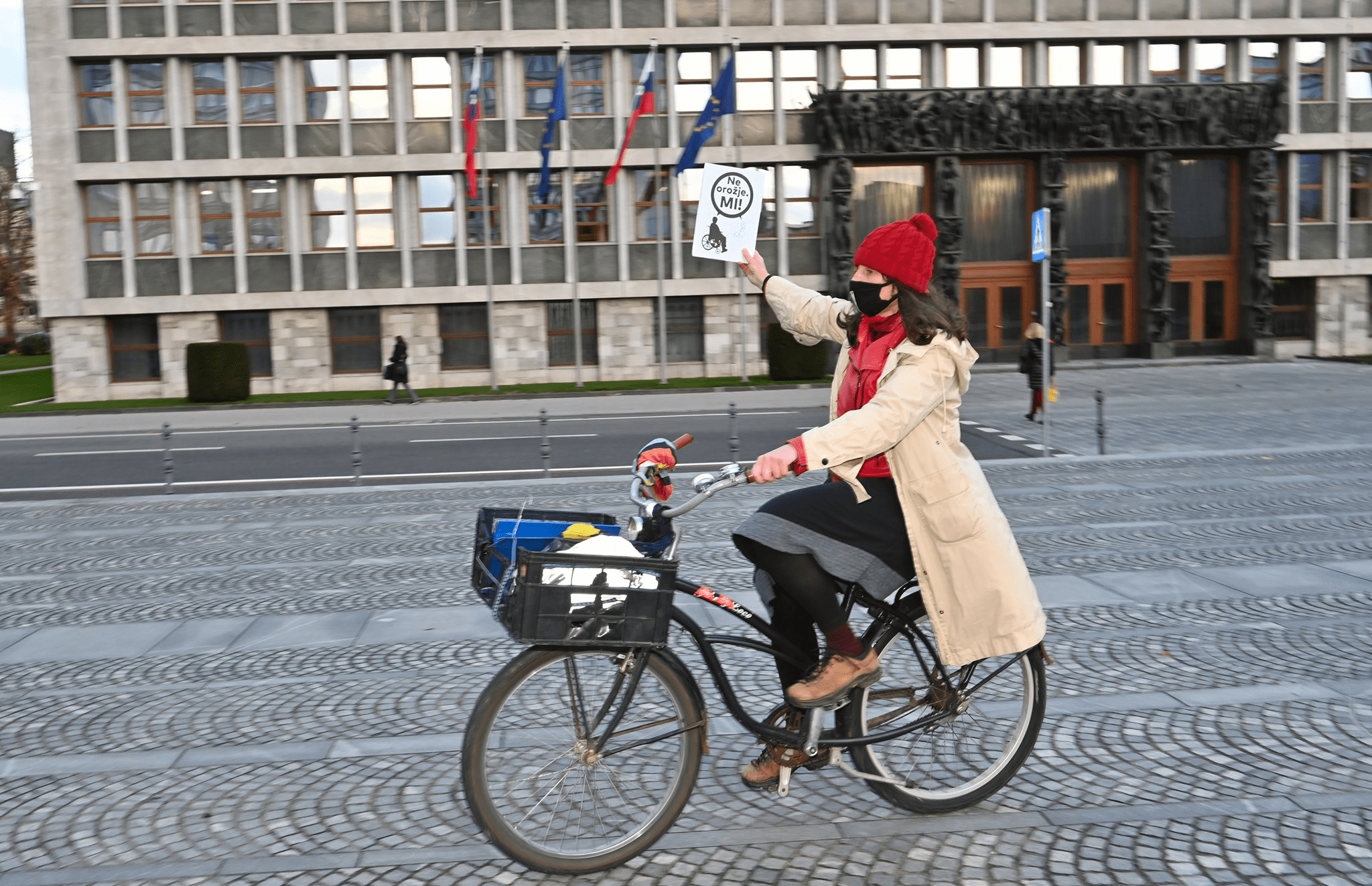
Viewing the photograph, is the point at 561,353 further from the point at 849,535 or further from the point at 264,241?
the point at 849,535

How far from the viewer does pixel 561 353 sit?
116ft

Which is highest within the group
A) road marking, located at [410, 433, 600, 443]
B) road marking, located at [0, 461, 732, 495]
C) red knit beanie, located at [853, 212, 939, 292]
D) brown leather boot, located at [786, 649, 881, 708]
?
→ red knit beanie, located at [853, 212, 939, 292]

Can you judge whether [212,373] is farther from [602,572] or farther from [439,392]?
[602,572]

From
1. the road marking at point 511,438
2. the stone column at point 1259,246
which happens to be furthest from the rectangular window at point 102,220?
the stone column at point 1259,246

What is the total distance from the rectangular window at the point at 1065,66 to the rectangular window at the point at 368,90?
769 inches

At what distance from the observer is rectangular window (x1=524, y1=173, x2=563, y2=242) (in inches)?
1363

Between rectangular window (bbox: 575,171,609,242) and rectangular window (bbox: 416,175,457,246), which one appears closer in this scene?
rectangular window (bbox: 416,175,457,246)

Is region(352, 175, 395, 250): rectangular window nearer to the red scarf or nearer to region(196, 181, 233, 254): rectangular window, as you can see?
region(196, 181, 233, 254): rectangular window

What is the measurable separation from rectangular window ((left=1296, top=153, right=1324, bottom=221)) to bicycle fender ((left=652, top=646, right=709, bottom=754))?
3932cm

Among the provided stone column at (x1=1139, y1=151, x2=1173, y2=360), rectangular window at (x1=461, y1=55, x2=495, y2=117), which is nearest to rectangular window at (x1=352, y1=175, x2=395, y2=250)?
Answer: rectangular window at (x1=461, y1=55, x2=495, y2=117)

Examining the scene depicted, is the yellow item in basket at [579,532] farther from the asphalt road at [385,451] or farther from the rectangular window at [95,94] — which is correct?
the rectangular window at [95,94]

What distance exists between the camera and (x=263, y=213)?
1350 inches

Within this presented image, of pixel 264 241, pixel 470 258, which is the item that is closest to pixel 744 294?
pixel 470 258

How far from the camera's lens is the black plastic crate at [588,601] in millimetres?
3232
